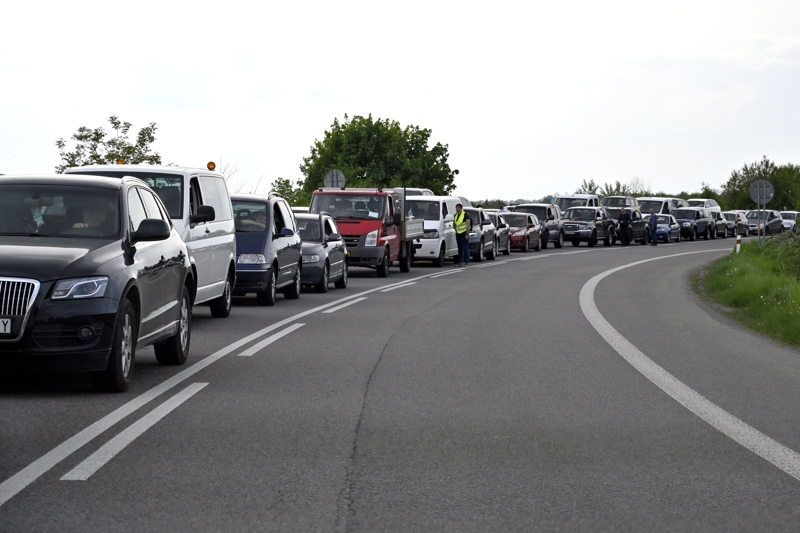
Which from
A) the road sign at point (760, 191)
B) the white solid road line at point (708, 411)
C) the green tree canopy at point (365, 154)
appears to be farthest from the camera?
the green tree canopy at point (365, 154)

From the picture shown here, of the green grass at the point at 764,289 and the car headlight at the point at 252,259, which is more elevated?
the car headlight at the point at 252,259

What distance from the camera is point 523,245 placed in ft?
155

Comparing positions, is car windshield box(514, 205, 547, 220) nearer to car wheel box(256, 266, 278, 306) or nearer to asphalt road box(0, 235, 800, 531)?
car wheel box(256, 266, 278, 306)

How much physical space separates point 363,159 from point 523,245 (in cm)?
5154

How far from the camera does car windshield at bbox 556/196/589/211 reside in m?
60.7

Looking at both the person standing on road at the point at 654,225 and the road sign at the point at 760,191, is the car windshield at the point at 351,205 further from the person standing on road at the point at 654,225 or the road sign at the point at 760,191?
the person standing on road at the point at 654,225

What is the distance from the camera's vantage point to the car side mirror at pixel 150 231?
924 centimetres

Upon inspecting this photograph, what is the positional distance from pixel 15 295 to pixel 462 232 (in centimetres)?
2600

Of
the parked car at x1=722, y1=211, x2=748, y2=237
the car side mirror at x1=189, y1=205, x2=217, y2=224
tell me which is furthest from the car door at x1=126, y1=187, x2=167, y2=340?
the parked car at x1=722, y1=211, x2=748, y2=237

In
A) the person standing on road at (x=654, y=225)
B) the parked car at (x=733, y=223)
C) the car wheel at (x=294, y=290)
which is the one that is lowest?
the parked car at (x=733, y=223)

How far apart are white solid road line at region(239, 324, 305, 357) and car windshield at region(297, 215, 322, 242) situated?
743cm

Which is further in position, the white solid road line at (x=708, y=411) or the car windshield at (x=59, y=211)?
the car windshield at (x=59, y=211)


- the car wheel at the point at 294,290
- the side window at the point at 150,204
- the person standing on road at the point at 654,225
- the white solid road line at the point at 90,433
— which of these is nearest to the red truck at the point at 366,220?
the car wheel at the point at 294,290

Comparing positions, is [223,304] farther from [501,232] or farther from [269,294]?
[501,232]
